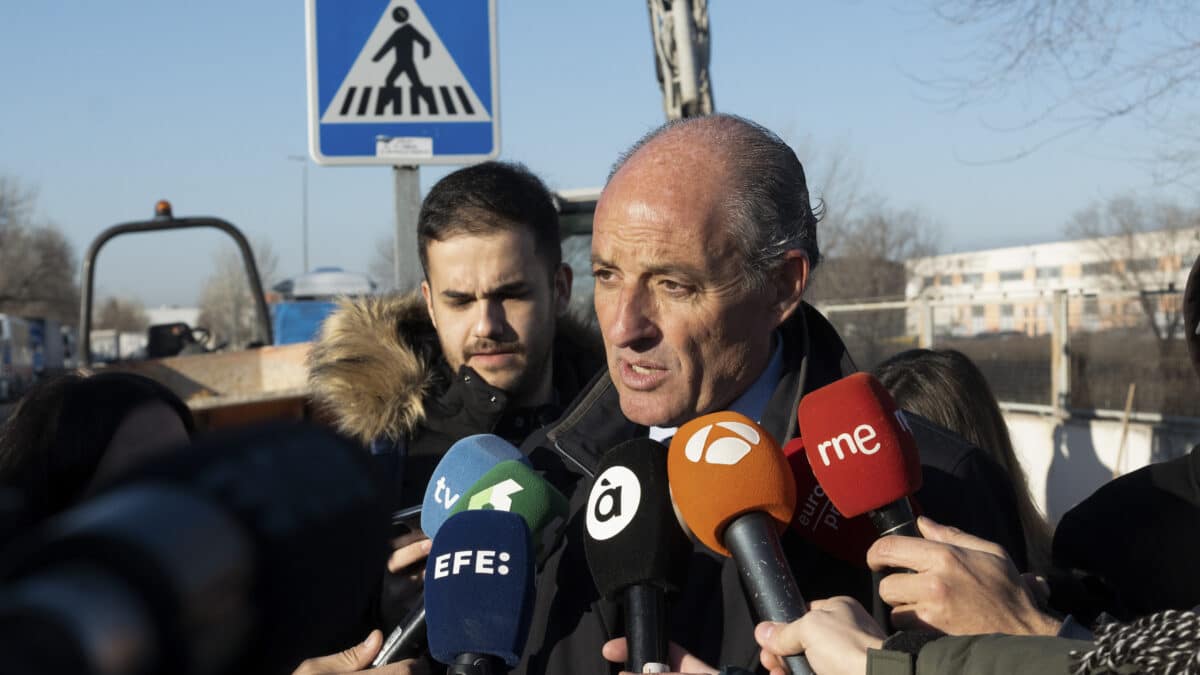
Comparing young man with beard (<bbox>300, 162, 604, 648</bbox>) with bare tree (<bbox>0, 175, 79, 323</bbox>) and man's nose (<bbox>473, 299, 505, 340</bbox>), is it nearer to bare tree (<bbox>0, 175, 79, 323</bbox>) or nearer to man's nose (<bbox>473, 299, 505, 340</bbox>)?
man's nose (<bbox>473, 299, 505, 340</bbox>)

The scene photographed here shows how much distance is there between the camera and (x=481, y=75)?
432 centimetres

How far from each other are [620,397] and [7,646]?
187 centimetres

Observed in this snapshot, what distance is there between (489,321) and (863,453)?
6.01ft

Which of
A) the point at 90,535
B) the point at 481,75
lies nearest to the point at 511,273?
the point at 481,75

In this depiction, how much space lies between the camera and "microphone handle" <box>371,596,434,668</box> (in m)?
2.17

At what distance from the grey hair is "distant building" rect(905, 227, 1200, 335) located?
1466 mm

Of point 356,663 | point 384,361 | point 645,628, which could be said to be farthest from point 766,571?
point 384,361

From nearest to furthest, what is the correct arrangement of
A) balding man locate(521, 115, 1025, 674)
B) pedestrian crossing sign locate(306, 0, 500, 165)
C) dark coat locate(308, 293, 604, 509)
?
balding man locate(521, 115, 1025, 674) < dark coat locate(308, 293, 604, 509) < pedestrian crossing sign locate(306, 0, 500, 165)

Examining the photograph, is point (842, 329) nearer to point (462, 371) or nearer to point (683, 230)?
point (462, 371)

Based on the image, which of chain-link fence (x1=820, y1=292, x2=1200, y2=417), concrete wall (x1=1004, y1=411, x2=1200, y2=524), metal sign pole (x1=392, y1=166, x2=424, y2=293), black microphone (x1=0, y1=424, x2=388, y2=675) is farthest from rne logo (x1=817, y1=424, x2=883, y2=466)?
chain-link fence (x1=820, y1=292, x2=1200, y2=417)

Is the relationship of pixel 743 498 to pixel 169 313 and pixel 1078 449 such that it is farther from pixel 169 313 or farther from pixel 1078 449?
pixel 169 313

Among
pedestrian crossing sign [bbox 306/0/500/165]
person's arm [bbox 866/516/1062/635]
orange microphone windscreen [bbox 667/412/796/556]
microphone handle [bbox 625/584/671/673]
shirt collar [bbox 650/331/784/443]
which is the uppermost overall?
pedestrian crossing sign [bbox 306/0/500/165]

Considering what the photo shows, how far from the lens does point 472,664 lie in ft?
6.08

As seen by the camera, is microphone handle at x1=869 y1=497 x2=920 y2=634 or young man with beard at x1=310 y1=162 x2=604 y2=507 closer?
microphone handle at x1=869 y1=497 x2=920 y2=634
